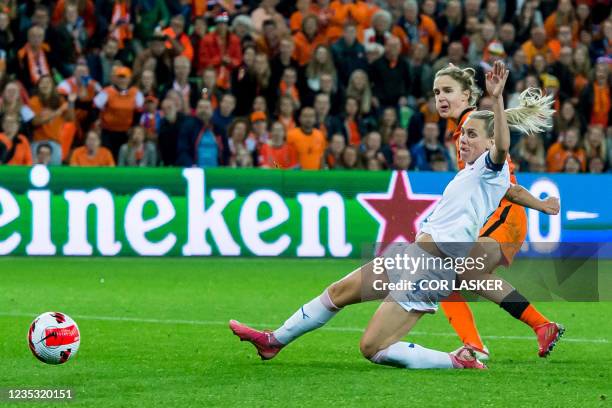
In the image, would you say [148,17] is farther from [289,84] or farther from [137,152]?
[137,152]

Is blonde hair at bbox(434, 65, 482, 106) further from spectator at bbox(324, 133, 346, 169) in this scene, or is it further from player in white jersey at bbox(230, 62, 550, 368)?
spectator at bbox(324, 133, 346, 169)

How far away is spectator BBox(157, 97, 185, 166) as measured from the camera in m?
17.6

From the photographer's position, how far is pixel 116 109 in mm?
17703

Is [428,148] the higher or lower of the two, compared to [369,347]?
higher

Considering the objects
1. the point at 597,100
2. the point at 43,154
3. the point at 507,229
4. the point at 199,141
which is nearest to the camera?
the point at 507,229

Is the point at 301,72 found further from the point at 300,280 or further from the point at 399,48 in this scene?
the point at 300,280

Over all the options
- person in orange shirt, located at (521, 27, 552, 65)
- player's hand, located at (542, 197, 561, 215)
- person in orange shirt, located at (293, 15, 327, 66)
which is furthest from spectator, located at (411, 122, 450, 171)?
player's hand, located at (542, 197, 561, 215)

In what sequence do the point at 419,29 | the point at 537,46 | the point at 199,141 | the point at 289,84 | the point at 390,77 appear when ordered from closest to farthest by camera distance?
the point at 199,141 < the point at 289,84 < the point at 390,77 < the point at 419,29 < the point at 537,46

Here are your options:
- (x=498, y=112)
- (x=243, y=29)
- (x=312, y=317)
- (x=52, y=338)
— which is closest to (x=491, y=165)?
(x=498, y=112)

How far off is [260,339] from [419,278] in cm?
108

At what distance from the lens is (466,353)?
8195mm

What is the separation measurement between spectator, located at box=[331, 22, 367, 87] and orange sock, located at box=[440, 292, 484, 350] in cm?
1115

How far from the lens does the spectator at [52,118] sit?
1727cm

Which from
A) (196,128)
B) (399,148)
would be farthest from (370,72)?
(196,128)
